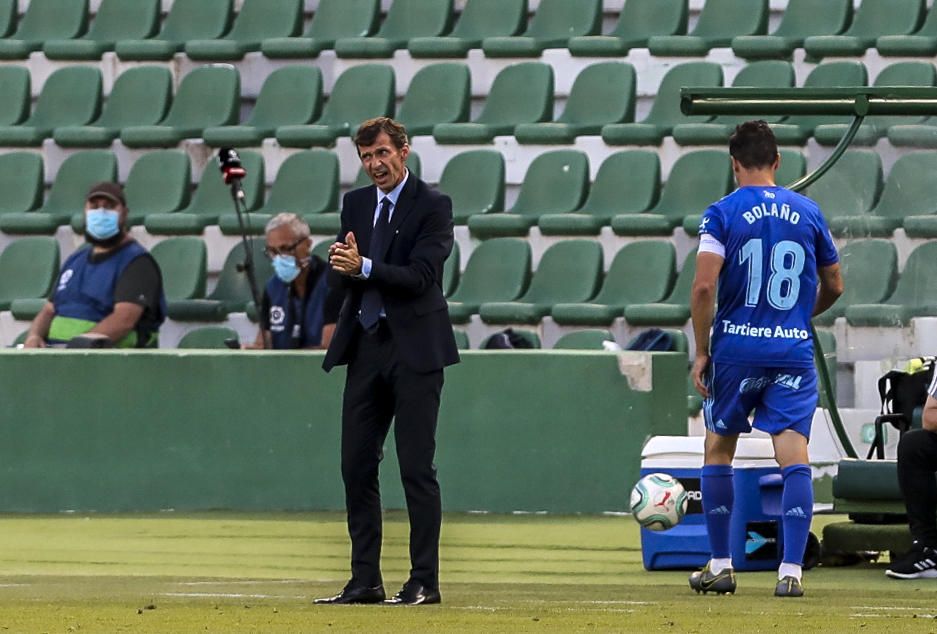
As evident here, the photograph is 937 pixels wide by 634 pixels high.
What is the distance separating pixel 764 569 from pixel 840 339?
4.64 feet

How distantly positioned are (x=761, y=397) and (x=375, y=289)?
1.43 meters

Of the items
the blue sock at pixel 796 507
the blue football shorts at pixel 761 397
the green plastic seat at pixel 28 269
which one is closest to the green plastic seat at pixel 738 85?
the green plastic seat at pixel 28 269

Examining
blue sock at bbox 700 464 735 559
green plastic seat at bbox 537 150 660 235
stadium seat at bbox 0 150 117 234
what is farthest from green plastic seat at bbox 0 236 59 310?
blue sock at bbox 700 464 735 559

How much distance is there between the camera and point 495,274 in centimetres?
1350

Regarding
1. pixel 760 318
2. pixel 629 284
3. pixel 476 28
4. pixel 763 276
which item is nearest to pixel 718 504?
pixel 760 318

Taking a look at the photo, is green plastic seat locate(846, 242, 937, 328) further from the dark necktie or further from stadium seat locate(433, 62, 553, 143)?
stadium seat locate(433, 62, 553, 143)

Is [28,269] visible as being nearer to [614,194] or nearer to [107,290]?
[107,290]

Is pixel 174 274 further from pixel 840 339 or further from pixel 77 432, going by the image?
pixel 840 339

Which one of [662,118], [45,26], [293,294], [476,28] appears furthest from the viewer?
[45,26]

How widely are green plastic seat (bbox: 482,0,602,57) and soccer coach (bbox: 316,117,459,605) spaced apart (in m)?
7.47

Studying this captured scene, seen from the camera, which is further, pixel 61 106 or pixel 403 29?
pixel 61 106

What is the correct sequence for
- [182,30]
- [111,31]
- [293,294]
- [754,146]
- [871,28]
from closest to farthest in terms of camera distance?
[754,146], [293,294], [871,28], [182,30], [111,31]

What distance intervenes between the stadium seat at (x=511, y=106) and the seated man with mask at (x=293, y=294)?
2.09 m

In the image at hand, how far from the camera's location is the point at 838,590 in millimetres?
7773
